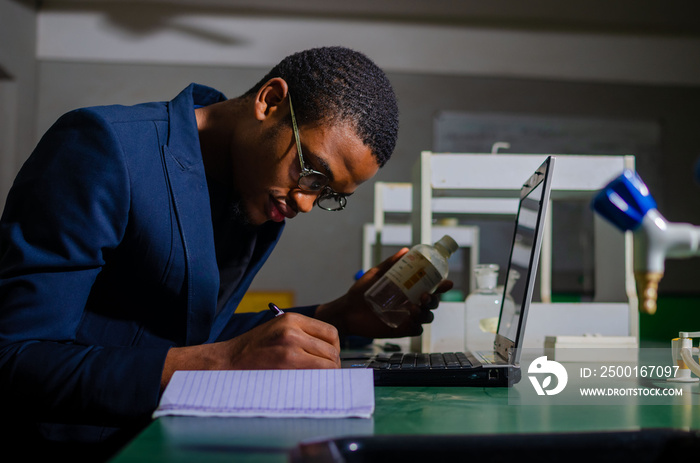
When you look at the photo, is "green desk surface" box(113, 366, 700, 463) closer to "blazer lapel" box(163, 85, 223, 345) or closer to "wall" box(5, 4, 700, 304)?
"blazer lapel" box(163, 85, 223, 345)

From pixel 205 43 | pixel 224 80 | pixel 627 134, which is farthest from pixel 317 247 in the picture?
pixel 627 134

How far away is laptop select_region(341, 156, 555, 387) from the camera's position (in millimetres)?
775

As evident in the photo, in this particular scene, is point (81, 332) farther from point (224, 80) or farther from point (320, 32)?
point (320, 32)

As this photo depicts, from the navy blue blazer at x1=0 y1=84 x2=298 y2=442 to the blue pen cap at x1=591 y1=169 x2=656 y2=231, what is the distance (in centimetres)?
50

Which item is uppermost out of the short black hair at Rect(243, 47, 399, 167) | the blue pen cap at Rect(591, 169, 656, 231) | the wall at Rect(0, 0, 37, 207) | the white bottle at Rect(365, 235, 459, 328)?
the wall at Rect(0, 0, 37, 207)

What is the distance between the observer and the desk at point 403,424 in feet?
1.51

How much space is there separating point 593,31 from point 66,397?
4263mm

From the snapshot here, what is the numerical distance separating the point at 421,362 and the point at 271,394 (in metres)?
0.33

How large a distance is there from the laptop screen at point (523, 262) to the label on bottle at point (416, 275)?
135 mm

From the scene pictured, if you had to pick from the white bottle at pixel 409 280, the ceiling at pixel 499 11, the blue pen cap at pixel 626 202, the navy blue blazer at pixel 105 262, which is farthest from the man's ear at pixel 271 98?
the ceiling at pixel 499 11

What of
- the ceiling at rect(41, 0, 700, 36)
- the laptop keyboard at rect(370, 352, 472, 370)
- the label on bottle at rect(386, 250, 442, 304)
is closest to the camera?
the laptop keyboard at rect(370, 352, 472, 370)

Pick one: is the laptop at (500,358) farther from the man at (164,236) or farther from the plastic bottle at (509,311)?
the man at (164,236)

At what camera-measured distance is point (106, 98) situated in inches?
150

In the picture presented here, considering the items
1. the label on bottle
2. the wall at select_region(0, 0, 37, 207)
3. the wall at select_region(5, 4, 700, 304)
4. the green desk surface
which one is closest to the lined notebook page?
the green desk surface
